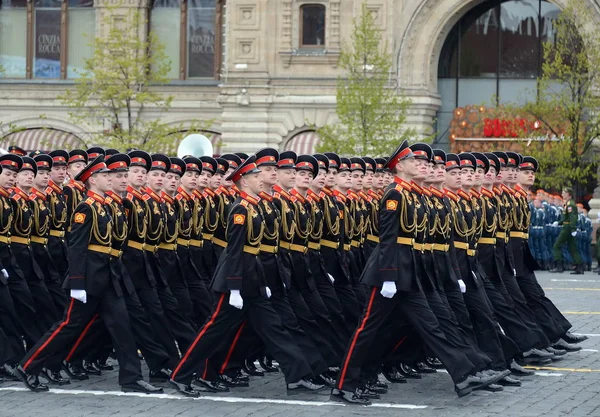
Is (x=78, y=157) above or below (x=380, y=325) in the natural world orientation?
above

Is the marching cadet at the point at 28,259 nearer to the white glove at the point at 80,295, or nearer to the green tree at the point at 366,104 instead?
the white glove at the point at 80,295

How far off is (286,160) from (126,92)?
80.8ft

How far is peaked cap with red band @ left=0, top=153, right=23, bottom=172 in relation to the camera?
1391 centimetres

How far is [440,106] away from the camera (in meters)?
40.0

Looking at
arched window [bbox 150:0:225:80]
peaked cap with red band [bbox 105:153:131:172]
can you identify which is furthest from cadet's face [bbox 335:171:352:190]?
arched window [bbox 150:0:225:80]

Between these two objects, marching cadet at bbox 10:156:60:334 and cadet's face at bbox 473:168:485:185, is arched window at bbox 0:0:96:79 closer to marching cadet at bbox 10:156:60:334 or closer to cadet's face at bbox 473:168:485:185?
marching cadet at bbox 10:156:60:334

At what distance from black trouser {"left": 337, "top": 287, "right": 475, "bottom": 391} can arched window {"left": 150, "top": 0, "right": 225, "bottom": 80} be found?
29677 millimetres

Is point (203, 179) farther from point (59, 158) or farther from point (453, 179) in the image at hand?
point (453, 179)

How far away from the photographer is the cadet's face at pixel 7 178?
13.9 metres

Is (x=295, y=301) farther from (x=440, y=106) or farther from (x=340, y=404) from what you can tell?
(x=440, y=106)

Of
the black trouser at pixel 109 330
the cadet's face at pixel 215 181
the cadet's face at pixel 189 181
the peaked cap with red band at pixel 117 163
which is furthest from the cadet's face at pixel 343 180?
the black trouser at pixel 109 330

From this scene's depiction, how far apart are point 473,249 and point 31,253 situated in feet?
13.0

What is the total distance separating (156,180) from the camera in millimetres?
13734

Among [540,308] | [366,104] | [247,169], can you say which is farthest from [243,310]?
[366,104]
